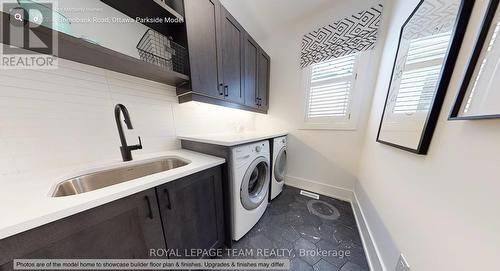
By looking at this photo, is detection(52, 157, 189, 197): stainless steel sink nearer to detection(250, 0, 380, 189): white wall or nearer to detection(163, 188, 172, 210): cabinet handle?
detection(163, 188, 172, 210): cabinet handle

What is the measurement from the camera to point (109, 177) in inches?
37.7

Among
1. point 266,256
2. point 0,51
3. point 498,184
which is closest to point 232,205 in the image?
point 266,256

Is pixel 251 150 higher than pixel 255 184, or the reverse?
pixel 251 150

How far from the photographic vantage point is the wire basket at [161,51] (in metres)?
1.05

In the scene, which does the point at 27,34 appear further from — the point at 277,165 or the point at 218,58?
the point at 277,165

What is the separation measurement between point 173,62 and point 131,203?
105cm

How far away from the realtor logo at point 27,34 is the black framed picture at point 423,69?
171 centimetres

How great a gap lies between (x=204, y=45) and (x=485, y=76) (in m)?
1.50

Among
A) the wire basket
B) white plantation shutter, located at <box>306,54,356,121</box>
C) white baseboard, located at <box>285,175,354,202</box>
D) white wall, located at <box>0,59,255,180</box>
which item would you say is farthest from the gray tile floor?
the wire basket

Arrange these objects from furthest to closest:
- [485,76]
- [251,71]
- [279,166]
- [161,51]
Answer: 1. [279,166]
2. [251,71]
3. [161,51]
4. [485,76]

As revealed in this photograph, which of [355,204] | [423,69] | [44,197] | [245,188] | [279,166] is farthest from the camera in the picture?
[279,166]

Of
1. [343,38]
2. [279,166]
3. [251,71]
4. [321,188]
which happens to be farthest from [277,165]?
[343,38]

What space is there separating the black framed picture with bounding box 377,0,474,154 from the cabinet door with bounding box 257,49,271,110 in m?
1.41

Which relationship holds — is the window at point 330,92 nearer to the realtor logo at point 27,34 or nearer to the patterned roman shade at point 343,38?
the patterned roman shade at point 343,38
